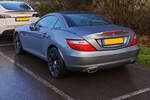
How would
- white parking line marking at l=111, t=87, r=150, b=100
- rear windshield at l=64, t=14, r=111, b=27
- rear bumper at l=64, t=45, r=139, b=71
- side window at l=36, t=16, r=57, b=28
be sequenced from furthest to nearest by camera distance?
1. side window at l=36, t=16, r=57, b=28
2. rear windshield at l=64, t=14, r=111, b=27
3. rear bumper at l=64, t=45, r=139, b=71
4. white parking line marking at l=111, t=87, r=150, b=100

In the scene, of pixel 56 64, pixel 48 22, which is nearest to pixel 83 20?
pixel 48 22

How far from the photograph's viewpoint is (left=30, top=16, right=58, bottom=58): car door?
459cm

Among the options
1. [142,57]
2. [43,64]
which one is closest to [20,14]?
[43,64]

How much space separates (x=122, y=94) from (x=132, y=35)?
4.22 feet

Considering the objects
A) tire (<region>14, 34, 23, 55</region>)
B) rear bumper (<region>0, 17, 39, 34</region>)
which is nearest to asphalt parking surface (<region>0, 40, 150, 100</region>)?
tire (<region>14, 34, 23, 55</region>)

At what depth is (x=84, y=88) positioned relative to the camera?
3.75 m

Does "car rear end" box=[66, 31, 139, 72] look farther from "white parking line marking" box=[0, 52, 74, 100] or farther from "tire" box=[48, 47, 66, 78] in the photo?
"white parking line marking" box=[0, 52, 74, 100]

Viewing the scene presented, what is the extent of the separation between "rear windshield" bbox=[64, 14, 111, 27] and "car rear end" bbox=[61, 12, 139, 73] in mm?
435

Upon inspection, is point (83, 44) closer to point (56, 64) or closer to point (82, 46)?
point (82, 46)

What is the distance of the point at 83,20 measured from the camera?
4.50 metres

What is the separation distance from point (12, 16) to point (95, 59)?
16.2ft

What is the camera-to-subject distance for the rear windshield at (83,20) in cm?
432

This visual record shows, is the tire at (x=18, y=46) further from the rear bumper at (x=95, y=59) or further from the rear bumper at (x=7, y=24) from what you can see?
the rear bumper at (x=95, y=59)

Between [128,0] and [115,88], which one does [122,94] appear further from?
[128,0]
